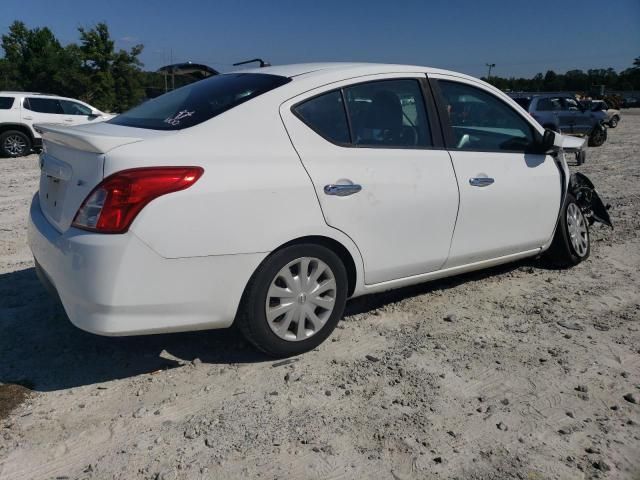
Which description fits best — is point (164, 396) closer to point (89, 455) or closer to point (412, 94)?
point (89, 455)

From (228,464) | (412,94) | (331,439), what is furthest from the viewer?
(412,94)

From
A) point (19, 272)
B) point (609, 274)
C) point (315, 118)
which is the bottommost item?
point (19, 272)

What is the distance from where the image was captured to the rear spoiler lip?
108 inches

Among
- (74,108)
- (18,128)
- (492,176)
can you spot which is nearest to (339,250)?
(492,176)

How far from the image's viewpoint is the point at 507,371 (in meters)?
3.21

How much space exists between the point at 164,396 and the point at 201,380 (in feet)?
0.76

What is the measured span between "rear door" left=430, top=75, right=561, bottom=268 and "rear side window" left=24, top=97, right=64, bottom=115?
13383 millimetres

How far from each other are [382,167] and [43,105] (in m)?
13.8

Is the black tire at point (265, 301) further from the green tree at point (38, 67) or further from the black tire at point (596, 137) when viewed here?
the green tree at point (38, 67)

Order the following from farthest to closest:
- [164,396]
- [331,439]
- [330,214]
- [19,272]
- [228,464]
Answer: [19,272], [330,214], [164,396], [331,439], [228,464]

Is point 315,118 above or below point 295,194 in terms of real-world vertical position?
above

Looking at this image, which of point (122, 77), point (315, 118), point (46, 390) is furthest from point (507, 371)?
point (122, 77)

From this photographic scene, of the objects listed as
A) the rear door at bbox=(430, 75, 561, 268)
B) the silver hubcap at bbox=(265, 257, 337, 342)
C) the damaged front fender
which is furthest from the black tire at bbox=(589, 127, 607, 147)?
the silver hubcap at bbox=(265, 257, 337, 342)

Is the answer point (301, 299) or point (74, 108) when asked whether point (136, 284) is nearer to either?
point (301, 299)
